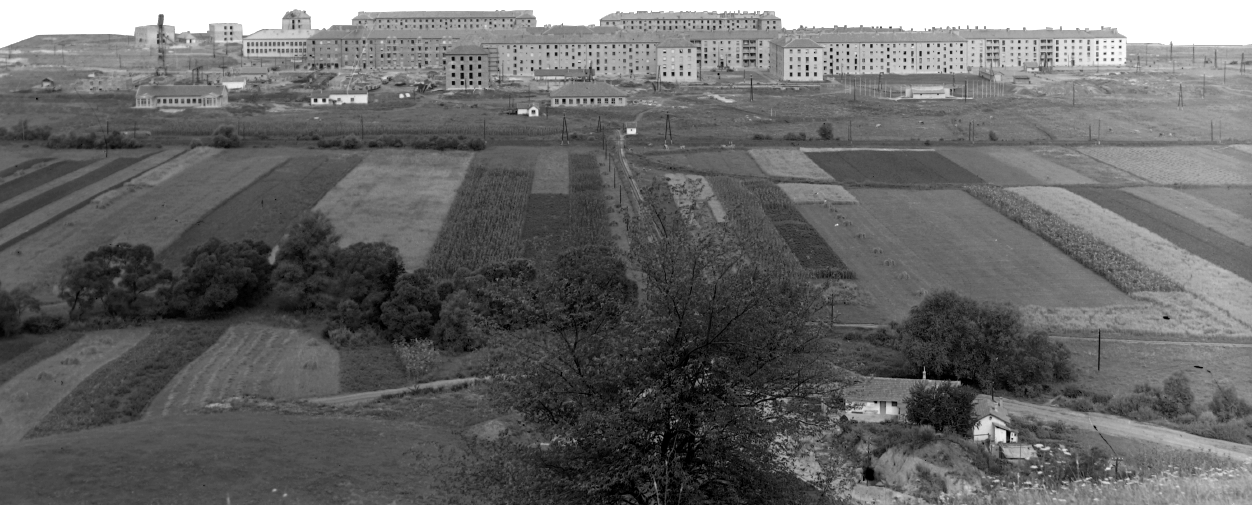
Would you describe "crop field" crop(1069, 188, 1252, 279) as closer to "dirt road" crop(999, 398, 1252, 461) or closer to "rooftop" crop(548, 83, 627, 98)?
"dirt road" crop(999, 398, 1252, 461)

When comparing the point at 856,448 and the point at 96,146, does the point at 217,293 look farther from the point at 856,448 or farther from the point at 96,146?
the point at 96,146

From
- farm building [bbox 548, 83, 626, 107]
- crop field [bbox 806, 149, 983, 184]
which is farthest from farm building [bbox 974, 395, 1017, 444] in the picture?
farm building [bbox 548, 83, 626, 107]

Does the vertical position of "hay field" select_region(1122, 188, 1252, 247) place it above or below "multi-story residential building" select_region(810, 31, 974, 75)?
below

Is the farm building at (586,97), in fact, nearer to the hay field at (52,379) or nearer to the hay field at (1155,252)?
the hay field at (1155,252)

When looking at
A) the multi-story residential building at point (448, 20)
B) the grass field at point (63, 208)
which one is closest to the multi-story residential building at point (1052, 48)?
the multi-story residential building at point (448, 20)

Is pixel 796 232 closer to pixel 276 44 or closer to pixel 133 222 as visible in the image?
pixel 133 222
